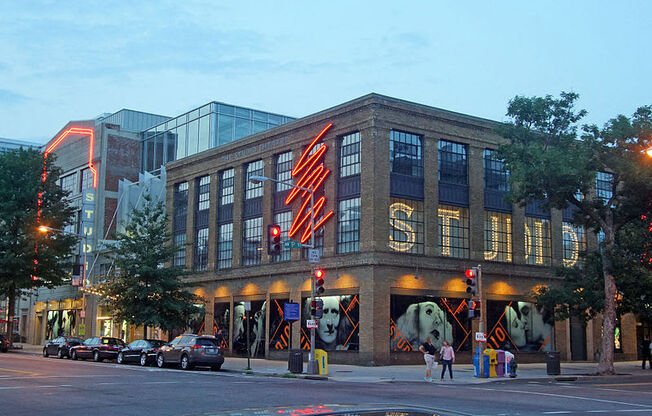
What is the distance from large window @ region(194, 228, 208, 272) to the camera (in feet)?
164

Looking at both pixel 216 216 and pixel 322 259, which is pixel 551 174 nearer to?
pixel 322 259

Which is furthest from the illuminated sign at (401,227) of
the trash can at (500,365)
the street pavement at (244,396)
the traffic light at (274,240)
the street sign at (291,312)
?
the street pavement at (244,396)

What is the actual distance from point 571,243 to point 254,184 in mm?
20413

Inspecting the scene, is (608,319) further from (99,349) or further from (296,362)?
(99,349)

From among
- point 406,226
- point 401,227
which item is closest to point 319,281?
point 401,227

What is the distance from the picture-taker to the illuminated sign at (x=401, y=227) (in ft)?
124

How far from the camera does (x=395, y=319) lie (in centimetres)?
3712

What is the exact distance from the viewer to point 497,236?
137ft

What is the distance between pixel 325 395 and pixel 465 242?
2357 cm

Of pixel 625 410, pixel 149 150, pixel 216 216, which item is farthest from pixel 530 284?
pixel 149 150

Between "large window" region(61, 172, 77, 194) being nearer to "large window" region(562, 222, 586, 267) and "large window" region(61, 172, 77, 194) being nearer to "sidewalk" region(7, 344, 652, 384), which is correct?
"sidewalk" region(7, 344, 652, 384)

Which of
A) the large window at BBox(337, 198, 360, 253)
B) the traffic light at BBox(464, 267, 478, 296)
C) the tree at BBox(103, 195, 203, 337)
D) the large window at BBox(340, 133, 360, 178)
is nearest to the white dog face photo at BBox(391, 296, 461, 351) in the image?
the large window at BBox(337, 198, 360, 253)

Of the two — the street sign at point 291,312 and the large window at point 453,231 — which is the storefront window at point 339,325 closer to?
the large window at point 453,231

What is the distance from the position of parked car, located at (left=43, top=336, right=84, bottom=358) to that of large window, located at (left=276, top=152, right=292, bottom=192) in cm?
1518
